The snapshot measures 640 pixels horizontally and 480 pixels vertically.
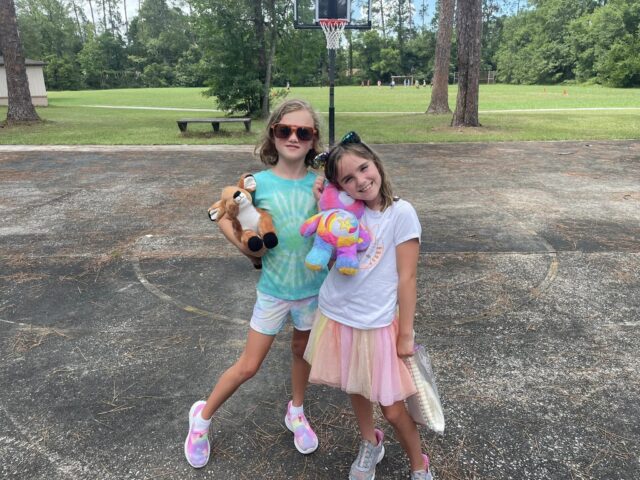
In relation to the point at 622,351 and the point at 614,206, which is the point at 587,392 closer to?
the point at 622,351

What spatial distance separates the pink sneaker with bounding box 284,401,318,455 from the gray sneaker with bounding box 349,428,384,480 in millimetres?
255

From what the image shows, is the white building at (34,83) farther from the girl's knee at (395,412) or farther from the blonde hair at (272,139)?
the girl's knee at (395,412)

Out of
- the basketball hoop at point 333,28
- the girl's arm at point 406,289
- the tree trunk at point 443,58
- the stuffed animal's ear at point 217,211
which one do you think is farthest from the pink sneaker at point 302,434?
the tree trunk at point 443,58

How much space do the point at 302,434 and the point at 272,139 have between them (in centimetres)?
142

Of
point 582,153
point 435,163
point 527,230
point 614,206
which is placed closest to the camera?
point 527,230

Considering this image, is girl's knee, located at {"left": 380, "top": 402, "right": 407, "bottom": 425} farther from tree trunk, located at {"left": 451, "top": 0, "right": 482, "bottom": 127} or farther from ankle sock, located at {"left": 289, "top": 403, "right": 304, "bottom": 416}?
tree trunk, located at {"left": 451, "top": 0, "right": 482, "bottom": 127}

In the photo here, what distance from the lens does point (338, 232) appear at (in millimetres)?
1964

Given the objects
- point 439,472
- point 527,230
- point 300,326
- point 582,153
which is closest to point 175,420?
point 300,326

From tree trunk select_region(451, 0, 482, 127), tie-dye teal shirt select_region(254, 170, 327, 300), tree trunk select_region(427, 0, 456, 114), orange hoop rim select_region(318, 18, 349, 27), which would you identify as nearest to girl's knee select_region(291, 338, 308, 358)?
tie-dye teal shirt select_region(254, 170, 327, 300)

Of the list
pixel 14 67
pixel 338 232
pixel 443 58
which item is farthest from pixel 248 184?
pixel 443 58

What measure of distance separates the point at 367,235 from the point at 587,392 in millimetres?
1807

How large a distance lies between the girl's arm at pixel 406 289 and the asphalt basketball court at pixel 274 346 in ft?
2.30

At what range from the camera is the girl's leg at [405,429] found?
82.0 inches

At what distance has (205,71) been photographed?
1930cm
